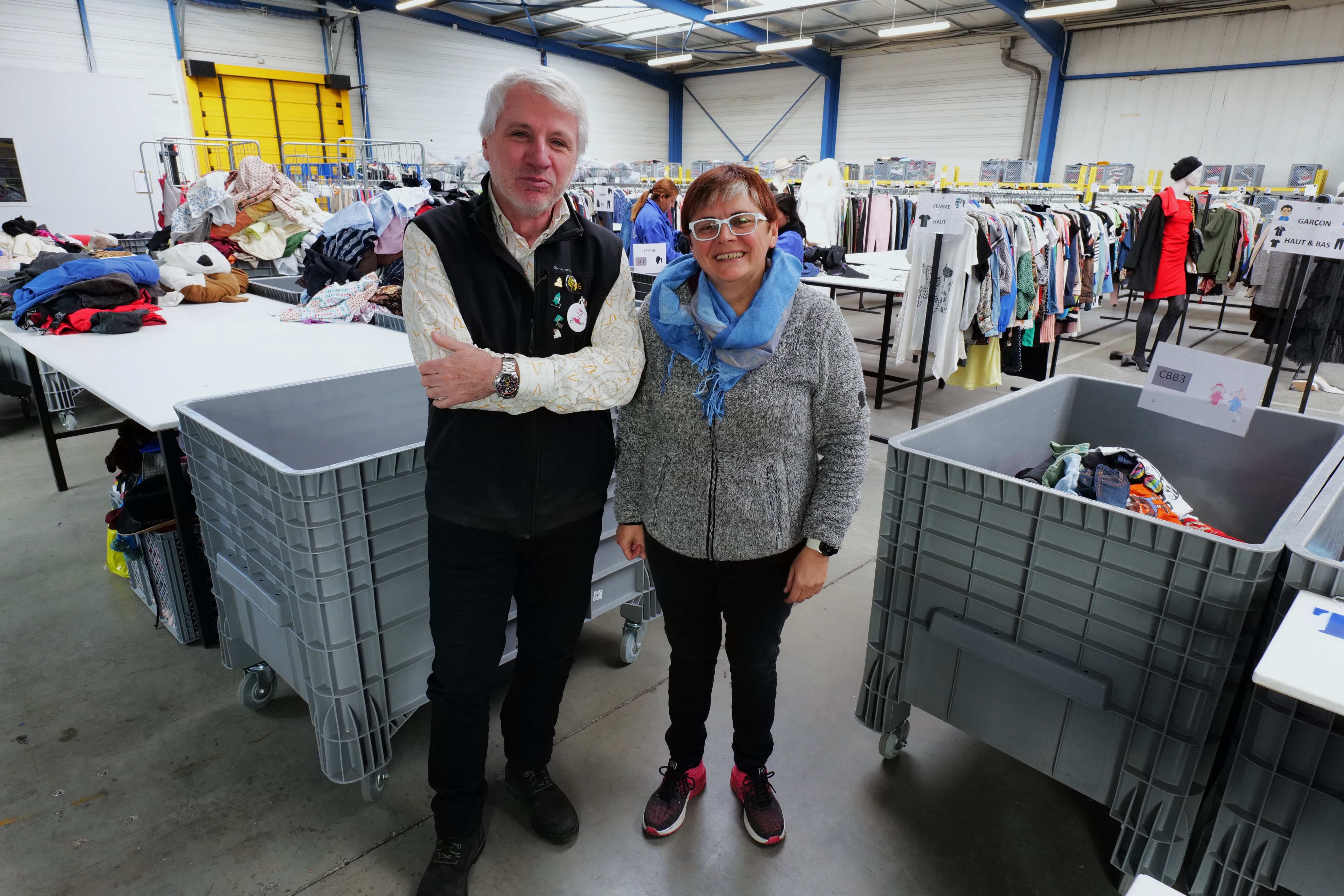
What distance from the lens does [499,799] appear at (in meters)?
1.87

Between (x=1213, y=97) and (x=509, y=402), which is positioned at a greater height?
(x=1213, y=97)

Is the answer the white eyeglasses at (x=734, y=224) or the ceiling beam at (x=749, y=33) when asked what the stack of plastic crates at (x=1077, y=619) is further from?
the ceiling beam at (x=749, y=33)

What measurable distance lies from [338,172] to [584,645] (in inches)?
312

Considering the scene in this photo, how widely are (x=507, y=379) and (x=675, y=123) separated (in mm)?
17771

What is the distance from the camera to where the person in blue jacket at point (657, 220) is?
5.96 m

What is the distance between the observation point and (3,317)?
3.72 m

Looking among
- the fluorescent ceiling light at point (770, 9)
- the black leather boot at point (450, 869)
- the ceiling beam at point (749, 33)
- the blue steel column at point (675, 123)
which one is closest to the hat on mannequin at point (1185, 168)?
the fluorescent ceiling light at point (770, 9)

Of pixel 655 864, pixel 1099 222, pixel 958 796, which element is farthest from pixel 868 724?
pixel 1099 222

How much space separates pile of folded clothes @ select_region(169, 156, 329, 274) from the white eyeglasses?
4291mm

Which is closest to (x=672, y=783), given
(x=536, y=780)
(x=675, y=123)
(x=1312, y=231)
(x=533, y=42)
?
(x=536, y=780)

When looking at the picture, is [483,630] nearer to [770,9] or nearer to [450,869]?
[450,869]

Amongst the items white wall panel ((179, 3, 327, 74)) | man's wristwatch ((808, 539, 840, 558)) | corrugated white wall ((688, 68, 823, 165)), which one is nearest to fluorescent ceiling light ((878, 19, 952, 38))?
corrugated white wall ((688, 68, 823, 165))

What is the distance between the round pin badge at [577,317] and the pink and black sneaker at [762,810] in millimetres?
1110

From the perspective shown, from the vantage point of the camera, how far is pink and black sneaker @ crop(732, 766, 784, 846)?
1.75m
